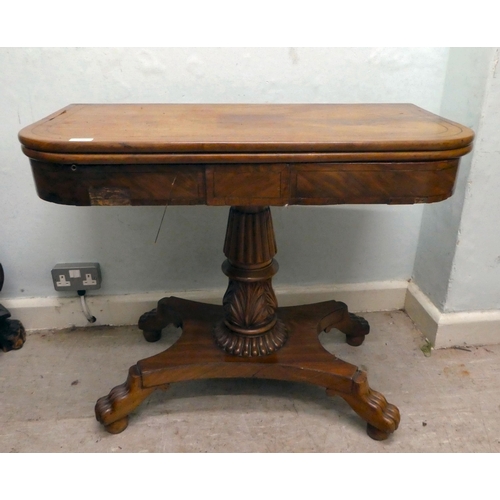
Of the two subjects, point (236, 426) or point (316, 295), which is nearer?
point (236, 426)

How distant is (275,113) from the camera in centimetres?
110

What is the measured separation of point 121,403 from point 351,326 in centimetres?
72

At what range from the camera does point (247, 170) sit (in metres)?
0.84

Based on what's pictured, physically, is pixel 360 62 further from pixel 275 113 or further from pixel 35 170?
pixel 35 170

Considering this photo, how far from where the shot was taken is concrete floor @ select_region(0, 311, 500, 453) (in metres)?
1.11

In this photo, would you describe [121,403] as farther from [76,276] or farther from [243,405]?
[76,276]

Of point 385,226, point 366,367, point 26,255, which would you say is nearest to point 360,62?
point 385,226

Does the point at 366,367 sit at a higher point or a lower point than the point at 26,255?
lower

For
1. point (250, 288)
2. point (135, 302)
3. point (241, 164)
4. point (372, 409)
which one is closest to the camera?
point (241, 164)

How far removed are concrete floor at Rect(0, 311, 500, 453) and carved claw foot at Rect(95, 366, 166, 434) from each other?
0.11 ft

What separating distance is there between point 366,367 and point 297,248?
433 mm

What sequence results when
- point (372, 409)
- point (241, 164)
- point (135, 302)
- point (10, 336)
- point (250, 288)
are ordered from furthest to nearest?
point (135, 302) → point (10, 336) → point (250, 288) → point (372, 409) → point (241, 164)

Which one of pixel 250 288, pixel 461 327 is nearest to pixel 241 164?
pixel 250 288

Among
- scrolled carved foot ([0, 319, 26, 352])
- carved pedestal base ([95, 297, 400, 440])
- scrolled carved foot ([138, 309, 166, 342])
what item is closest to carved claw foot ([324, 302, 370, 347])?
carved pedestal base ([95, 297, 400, 440])
